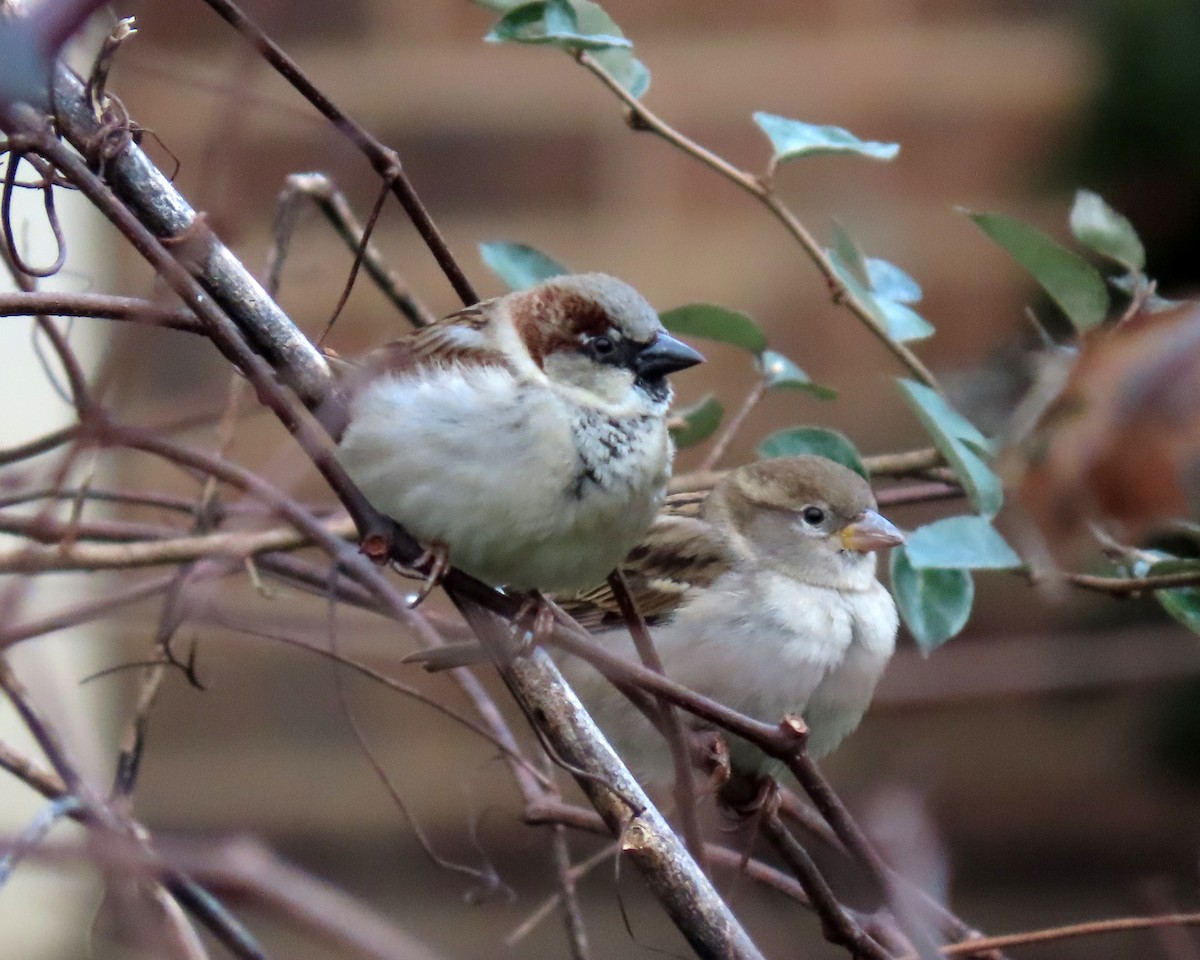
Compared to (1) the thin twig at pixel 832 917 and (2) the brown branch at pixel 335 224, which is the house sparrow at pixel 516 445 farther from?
(1) the thin twig at pixel 832 917

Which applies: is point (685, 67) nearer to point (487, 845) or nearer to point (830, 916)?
point (487, 845)

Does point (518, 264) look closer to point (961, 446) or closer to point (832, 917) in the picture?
point (961, 446)

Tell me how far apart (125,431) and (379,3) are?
77.4 inches

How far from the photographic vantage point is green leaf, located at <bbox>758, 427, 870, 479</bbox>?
125cm

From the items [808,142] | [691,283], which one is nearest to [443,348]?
[808,142]

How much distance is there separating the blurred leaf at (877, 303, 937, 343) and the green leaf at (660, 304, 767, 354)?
11cm

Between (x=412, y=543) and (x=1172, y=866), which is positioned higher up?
Answer: (x=412, y=543)

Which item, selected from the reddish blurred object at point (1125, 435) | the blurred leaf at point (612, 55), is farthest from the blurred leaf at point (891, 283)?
the reddish blurred object at point (1125, 435)

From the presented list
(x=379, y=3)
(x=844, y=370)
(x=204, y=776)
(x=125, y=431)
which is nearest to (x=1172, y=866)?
(x=844, y=370)

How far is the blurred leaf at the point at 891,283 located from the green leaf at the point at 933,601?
23 centimetres

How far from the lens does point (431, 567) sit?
0.97 meters

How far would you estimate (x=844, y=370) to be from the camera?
2439mm

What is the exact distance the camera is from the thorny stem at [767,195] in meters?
1.19

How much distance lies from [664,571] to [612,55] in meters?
0.61
